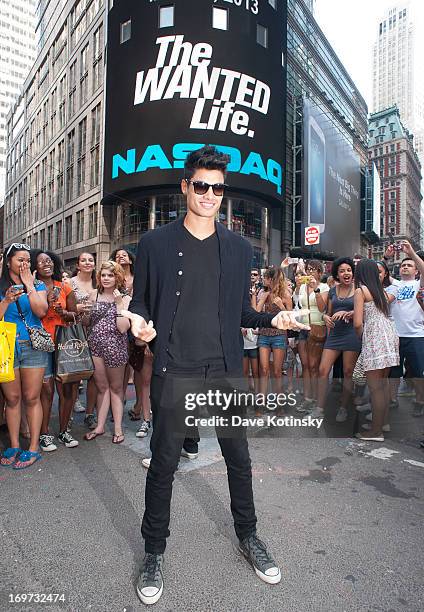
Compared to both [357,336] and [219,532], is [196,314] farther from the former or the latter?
[357,336]

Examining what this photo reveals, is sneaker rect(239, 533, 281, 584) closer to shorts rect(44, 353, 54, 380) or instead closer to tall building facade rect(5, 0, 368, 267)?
shorts rect(44, 353, 54, 380)

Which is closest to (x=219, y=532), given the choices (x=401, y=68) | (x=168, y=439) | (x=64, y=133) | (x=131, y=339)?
(x=168, y=439)

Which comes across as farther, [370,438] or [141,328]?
[370,438]

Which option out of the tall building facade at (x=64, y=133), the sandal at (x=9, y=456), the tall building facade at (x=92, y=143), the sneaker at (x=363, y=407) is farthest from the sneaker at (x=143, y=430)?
the tall building facade at (x=64, y=133)

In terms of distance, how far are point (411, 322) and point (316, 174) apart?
3281cm

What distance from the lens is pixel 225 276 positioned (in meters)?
2.20

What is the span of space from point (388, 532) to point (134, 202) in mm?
26862

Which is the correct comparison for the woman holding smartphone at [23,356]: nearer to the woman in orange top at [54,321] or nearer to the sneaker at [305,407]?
the woman in orange top at [54,321]

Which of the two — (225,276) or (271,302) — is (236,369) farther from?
(271,302)

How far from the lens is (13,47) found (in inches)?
4021

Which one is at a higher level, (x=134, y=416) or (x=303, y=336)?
(x=303, y=336)

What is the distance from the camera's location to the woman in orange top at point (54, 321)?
13.5 feet

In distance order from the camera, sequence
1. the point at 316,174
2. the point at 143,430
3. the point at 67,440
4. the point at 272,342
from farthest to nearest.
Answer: the point at 316,174 < the point at 272,342 < the point at 143,430 < the point at 67,440

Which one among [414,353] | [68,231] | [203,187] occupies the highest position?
[68,231]
